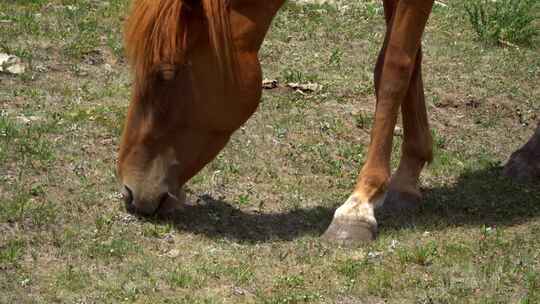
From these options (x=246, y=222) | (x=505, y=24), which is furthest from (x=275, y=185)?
(x=505, y=24)

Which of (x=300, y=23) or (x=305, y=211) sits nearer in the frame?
(x=305, y=211)

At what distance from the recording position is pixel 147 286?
4500 mm

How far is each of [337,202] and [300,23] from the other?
306 centimetres

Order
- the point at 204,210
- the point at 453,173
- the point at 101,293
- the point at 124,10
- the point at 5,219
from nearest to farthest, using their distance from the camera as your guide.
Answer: the point at 101,293
the point at 5,219
the point at 204,210
the point at 453,173
the point at 124,10

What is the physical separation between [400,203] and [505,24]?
3.56 metres

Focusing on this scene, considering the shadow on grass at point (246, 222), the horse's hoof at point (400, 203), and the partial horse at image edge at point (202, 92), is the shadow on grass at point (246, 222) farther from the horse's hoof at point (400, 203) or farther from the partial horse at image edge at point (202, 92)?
the horse's hoof at point (400, 203)

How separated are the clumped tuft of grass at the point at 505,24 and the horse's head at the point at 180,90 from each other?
4.03 m

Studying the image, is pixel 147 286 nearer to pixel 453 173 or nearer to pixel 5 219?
pixel 5 219

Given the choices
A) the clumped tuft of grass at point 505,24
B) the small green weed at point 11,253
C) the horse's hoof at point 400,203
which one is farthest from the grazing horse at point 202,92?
the clumped tuft of grass at point 505,24

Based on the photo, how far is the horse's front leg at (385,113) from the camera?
5125 mm

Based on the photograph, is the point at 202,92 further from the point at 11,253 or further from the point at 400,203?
the point at 400,203

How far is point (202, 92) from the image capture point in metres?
5.02

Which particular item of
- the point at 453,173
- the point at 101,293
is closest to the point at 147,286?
the point at 101,293

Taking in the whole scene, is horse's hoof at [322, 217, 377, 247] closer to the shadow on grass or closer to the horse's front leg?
the horse's front leg
